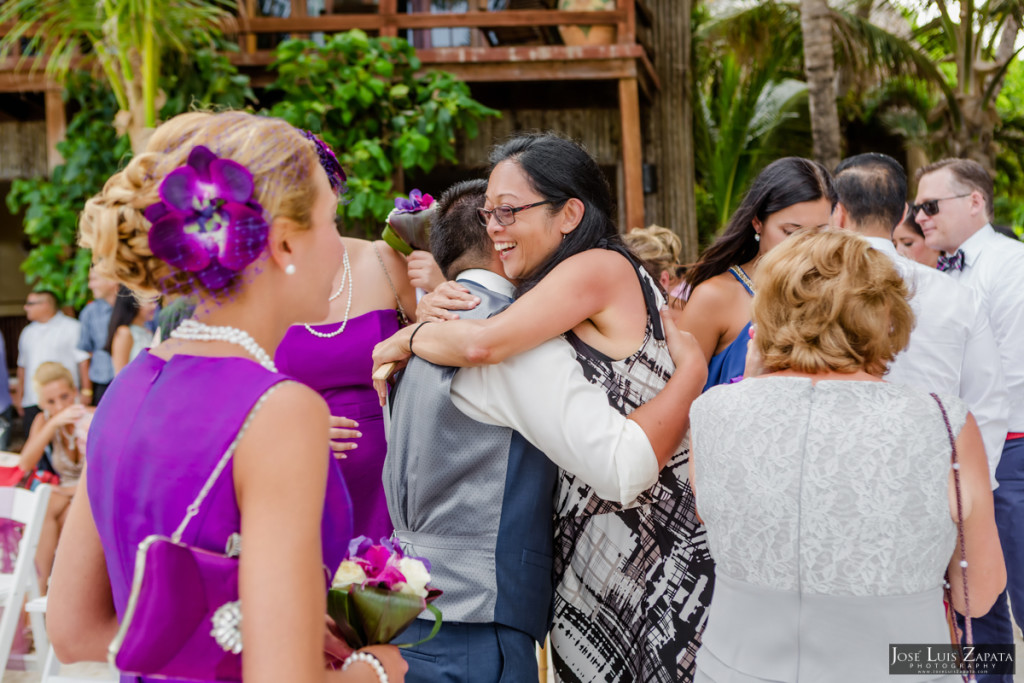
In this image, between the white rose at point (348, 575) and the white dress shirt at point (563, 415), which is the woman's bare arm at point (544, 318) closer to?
the white dress shirt at point (563, 415)

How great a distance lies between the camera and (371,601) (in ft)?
4.39

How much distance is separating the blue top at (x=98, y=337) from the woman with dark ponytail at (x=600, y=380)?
552 centimetres

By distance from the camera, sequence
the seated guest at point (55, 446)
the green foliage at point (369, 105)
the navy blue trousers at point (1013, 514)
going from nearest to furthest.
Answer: the navy blue trousers at point (1013, 514) < the seated guest at point (55, 446) < the green foliage at point (369, 105)

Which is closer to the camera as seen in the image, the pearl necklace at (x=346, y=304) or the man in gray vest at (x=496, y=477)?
the man in gray vest at (x=496, y=477)

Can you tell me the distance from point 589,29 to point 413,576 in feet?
23.8

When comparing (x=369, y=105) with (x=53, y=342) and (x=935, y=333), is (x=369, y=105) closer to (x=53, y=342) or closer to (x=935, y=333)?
(x=53, y=342)

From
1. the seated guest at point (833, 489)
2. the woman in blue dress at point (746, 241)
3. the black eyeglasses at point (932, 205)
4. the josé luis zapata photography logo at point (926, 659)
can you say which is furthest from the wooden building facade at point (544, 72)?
the josé luis zapata photography logo at point (926, 659)

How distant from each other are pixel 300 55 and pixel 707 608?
6553 millimetres

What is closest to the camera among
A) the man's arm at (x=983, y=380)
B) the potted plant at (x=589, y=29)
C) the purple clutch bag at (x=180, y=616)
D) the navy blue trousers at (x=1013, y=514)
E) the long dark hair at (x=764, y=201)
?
the purple clutch bag at (x=180, y=616)

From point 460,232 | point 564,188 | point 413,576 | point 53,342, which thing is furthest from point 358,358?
point 53,342

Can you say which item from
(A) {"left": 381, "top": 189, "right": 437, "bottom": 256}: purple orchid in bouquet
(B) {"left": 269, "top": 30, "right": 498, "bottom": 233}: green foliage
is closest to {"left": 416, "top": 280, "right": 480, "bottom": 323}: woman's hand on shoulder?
(A) {"left": 381, "top": 189, "right": 437, "bottom": 256}: purple orchid in bouquet

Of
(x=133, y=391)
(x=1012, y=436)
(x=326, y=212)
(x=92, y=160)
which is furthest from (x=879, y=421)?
(x=92, y=160)

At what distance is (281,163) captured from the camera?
1.25 metres

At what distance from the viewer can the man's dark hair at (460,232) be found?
223 centimetres
